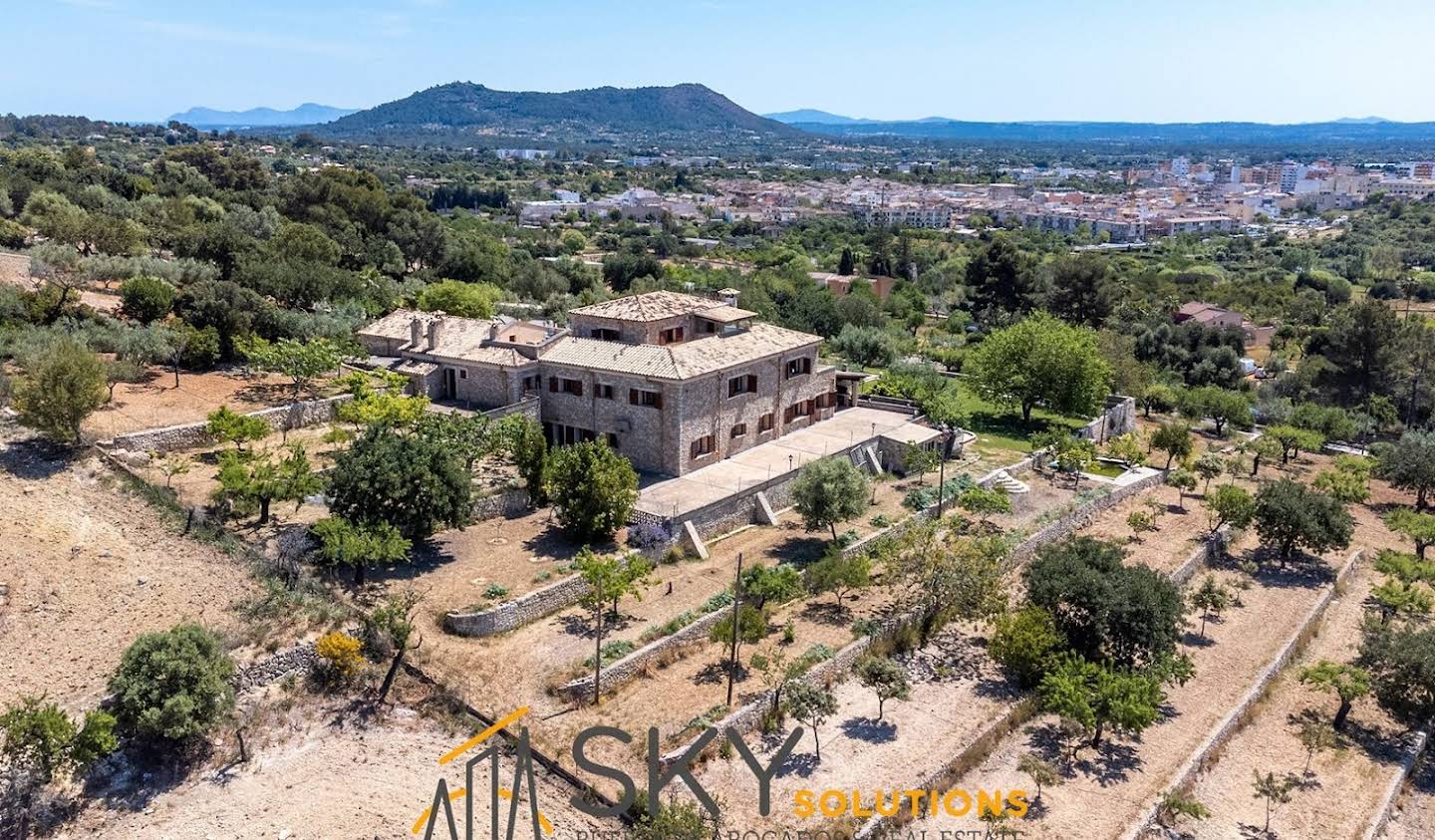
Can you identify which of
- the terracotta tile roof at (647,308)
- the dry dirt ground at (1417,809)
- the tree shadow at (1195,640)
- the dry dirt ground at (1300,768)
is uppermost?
the terracotta tile roof at (647,308)

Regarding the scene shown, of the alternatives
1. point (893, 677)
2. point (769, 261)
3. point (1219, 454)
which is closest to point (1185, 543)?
point (1219, 454)

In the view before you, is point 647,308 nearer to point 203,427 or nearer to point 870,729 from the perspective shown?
point 203,427

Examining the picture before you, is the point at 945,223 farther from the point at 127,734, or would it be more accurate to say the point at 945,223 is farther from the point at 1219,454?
the point at 127,734

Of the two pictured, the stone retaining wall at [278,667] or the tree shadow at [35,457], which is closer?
the stone retaining wall at [278,667]

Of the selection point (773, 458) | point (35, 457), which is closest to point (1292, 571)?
point (773, 458)

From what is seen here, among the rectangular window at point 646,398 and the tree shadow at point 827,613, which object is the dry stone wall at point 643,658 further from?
the rectangular window at point 646,398

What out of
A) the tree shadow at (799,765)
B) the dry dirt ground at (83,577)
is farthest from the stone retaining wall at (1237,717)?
the dry dirt ground at (83,577)
